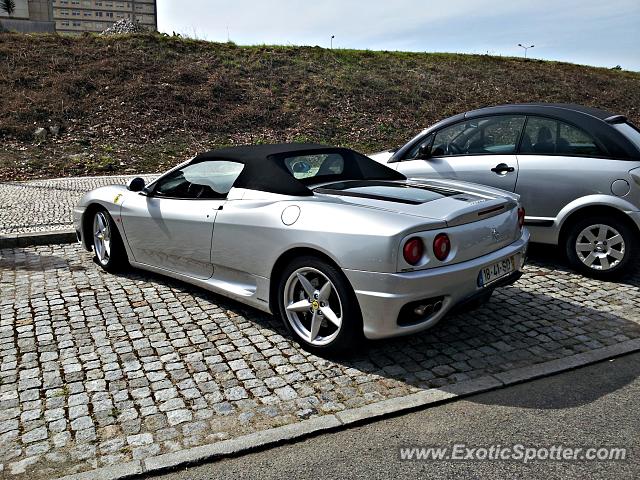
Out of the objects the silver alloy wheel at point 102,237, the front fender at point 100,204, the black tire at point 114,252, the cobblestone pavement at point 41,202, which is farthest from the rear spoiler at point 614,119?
the cobblestone pavement at point 41,202

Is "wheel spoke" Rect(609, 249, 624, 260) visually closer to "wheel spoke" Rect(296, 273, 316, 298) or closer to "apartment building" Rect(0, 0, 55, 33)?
"wheel spoke" Rect(296, 273, 316, 298)

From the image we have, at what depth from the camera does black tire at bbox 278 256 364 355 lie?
379 cm

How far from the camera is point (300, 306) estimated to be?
409 cm

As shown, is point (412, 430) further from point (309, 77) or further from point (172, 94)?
point (309, 77)

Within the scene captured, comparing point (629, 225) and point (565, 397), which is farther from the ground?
point (629, 225)

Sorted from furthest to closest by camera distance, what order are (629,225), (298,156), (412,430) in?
(629,225), (298,156), (412,430)

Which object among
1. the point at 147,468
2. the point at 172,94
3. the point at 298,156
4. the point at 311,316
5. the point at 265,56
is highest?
the point at 265,56

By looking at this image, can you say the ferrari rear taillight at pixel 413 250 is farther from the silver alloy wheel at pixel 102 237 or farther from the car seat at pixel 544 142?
the silver alloy wheel at pixel 102 237

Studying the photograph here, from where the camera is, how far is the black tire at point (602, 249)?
217 inches

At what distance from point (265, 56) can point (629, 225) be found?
21939 mm

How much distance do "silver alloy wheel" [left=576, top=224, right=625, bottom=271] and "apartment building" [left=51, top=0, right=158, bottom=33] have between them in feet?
432

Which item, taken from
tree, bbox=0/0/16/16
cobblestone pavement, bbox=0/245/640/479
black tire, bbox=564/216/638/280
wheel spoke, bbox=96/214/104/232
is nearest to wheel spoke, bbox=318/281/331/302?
cobblestone pavement, bbox=0/245/640/479

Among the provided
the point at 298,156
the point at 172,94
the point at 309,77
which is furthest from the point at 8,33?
the point at 298,156

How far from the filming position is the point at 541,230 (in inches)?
235
